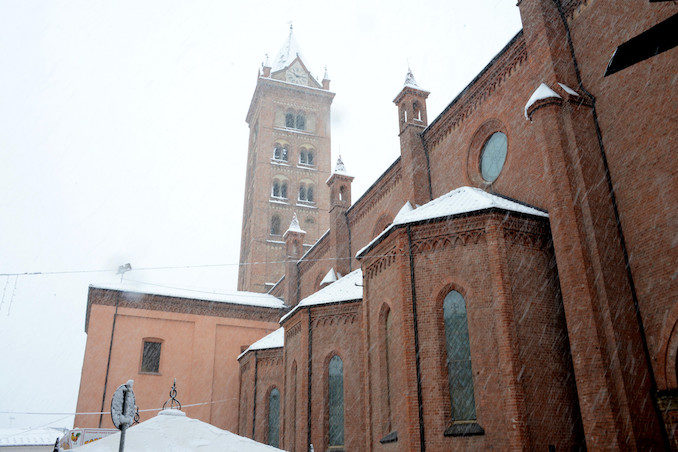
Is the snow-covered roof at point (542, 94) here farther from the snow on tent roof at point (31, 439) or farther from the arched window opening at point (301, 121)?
the snow on tent roof at point (31, 439)

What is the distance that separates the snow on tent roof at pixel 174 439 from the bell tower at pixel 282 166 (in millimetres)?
34343

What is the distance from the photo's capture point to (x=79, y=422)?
25828 mm

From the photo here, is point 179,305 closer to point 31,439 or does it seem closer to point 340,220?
point 340,220

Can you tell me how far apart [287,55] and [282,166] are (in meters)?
12.5

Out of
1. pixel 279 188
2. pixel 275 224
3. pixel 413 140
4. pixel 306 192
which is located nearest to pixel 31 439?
pixel 275 224

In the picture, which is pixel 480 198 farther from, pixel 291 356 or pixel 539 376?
pixel 291 356

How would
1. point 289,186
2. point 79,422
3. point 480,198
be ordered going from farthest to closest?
point 289,186 < point 79,422 < point 480,198

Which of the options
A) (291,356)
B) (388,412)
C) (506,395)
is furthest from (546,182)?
(291,356)

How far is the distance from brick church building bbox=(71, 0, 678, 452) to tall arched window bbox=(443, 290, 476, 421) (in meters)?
0.03

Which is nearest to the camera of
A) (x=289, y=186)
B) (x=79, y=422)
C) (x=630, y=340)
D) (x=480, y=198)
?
(x=630, y=340)

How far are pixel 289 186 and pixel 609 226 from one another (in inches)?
1384

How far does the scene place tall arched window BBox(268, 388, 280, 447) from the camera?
910 inches

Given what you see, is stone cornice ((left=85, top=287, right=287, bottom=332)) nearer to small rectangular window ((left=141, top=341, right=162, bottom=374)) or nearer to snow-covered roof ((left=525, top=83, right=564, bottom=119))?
small rectangular window ((left=141, top=341, right=162, bottom=374))

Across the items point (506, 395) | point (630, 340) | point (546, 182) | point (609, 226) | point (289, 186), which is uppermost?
point (289, 186)
